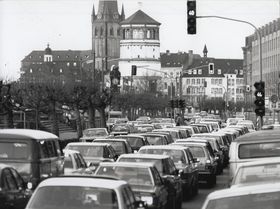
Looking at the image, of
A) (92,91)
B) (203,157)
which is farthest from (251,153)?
(92,91)

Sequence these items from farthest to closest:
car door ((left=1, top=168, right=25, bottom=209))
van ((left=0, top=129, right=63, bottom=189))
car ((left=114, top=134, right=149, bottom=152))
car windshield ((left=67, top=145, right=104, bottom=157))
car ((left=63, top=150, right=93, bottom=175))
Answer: car ((left=114, top=134, right=149, bottom=152)) → car windshield ((left=67, top=145, right=104, bottom=157)) → car ((left=63, top=150, right=93, bottom=175)) → van ((left=0, top=129, right=63, bottom=189)) → car door ((left=1, top=168, right=25, bottom=209))

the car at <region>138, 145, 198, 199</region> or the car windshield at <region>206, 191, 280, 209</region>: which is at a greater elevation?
the car windshield at <region>206, 191, 280, 209</region>

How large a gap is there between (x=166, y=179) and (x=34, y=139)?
9.62ft

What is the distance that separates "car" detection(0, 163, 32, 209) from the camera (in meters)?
16.3

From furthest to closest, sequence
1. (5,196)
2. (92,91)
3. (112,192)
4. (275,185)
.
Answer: (92,91) → (5,196) → (112,192) → (275,185)

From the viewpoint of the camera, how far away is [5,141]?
21.2 m

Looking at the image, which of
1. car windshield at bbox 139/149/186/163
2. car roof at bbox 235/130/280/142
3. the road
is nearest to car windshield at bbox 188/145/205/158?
the road

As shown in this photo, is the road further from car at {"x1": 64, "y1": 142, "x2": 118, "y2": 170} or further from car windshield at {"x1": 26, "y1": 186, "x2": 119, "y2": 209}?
car windshield at {"x1": 26, "y1": 186, "x2": 119, "y2": 209}

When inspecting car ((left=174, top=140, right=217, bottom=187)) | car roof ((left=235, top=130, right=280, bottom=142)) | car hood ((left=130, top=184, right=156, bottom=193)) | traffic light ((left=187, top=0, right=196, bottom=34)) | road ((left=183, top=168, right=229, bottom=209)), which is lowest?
road ((left=183, top=168, right=229, bottom=209))

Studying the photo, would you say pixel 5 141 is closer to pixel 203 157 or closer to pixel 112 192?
pixel 112 192

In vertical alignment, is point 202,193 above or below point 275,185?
below

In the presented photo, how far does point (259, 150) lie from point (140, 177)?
3022 millimetres

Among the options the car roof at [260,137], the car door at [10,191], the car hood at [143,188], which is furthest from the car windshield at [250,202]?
the car roof at [260,137]

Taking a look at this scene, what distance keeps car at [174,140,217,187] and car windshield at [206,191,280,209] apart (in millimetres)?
18550
